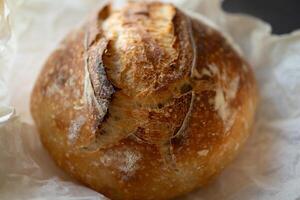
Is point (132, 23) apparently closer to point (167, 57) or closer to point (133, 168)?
point (167, 57)

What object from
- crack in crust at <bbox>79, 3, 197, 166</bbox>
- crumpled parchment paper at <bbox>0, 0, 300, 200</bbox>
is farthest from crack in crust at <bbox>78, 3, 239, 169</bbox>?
crumpled parchment paper at <bbox>0, 0, 300, 200</bbox>

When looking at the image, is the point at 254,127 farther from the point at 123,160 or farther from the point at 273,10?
the point at 273,10

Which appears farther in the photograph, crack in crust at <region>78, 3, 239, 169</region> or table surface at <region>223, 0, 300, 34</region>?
table surface at <region>223, 0, 300, 34</region>

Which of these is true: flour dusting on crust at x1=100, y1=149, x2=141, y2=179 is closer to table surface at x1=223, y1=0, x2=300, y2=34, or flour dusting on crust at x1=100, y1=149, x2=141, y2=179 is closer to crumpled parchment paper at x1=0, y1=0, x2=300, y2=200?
crumpled parchment paper at x1=0, y1=0, x2=300, y2=200

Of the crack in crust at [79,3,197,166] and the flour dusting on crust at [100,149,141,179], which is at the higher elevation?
the crack in crust at [79,3,197,166]

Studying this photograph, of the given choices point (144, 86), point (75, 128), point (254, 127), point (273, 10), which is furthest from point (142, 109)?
point (273, 10)

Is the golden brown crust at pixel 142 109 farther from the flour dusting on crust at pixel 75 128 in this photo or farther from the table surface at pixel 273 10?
the table surface at pixel 273 10

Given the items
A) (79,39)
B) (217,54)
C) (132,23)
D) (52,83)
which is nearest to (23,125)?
(52,83)

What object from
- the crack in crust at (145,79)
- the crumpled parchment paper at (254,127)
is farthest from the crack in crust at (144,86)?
the crumpled parchment paper at (254,127)
